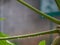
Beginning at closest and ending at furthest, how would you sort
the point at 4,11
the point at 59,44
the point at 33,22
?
the point at 59,44
the point at 33,22
the point at 4,11

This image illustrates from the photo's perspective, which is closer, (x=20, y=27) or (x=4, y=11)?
(x=20, y=27)

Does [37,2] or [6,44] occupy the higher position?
[37,2]

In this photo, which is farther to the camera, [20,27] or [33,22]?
[20,27]

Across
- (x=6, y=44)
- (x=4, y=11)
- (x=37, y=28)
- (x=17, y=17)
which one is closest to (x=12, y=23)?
(x=17, y=17)

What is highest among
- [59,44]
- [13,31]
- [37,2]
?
[37,2]

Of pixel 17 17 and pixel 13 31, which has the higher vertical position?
pixel 17 17

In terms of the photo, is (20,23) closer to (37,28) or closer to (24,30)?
(24,30)

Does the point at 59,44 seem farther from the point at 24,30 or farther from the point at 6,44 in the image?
the point at 24,30

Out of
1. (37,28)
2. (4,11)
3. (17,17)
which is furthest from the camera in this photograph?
(4,11)

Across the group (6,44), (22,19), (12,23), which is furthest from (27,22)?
(6,44)
